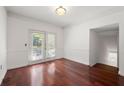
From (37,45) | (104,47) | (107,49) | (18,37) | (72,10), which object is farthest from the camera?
(104,47)

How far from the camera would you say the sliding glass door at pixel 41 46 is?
14.6ft

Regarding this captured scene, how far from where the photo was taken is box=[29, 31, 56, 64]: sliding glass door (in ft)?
14.6

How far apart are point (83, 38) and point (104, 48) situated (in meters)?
1.77

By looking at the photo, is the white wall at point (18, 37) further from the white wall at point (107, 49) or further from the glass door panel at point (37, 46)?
the white wall at point (107, 49)

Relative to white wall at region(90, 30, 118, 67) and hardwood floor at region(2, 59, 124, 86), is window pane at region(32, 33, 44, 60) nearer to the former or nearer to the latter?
hardwood floor at region(2, 59, 124, 86)

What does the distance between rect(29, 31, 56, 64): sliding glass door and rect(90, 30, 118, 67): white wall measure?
104 inches

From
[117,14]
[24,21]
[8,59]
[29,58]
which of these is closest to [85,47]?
[117,14]

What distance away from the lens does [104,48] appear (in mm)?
5172

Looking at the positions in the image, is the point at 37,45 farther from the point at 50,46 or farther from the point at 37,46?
the point at 50,46

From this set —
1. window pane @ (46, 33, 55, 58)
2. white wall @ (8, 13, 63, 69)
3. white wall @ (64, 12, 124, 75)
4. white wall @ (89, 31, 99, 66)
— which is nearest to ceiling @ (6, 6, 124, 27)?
white wall @ (64, 12, 124, 75)

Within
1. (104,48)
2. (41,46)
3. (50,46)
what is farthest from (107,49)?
(41,46)

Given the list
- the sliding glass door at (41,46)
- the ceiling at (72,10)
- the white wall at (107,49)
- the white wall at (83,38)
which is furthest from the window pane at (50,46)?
the white wall at (107,49)
